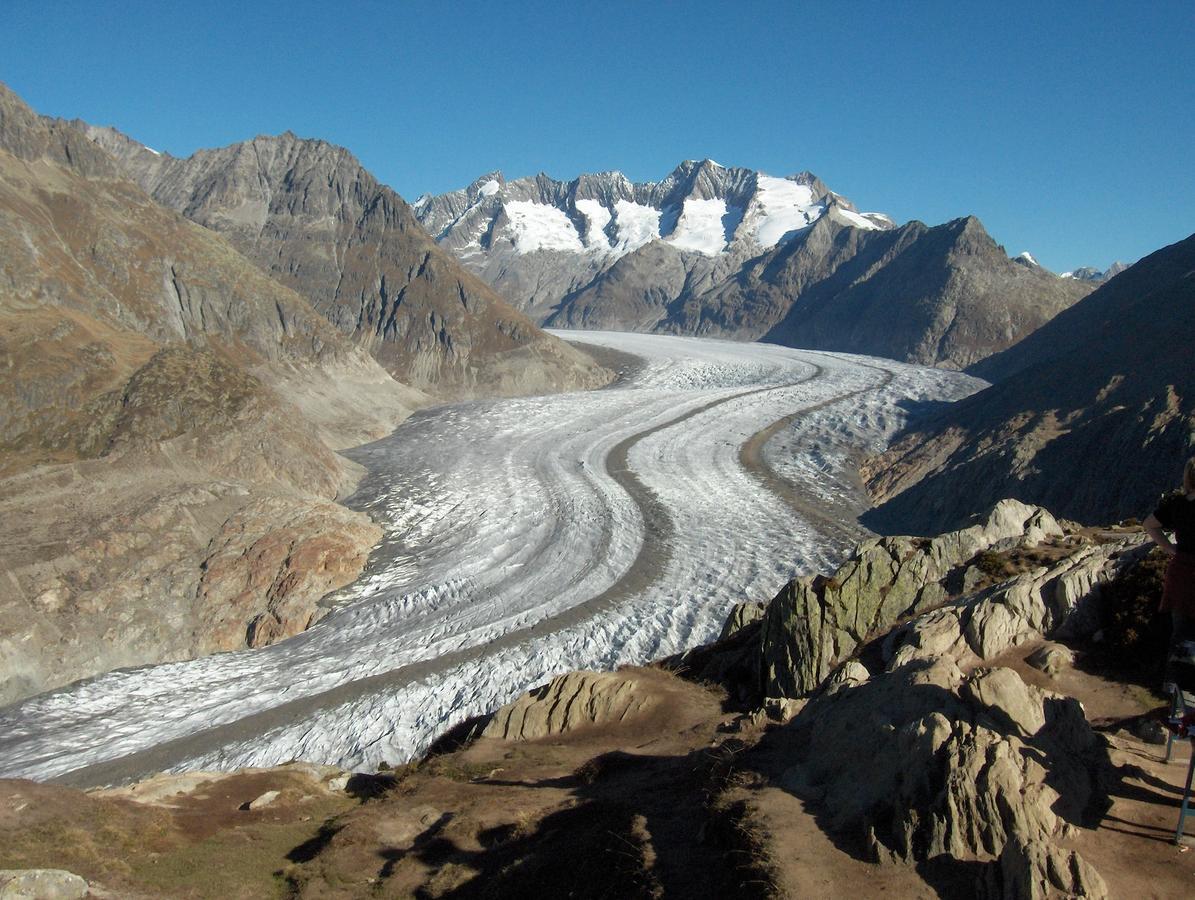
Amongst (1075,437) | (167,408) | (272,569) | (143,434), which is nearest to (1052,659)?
(272,569)

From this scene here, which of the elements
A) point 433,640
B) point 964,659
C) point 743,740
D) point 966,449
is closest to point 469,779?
point 743,740

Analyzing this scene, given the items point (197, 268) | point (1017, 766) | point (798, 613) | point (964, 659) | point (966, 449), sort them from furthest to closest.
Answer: point (197, 268)
point (966, 449)
point (798, 613)
point (964, 659)
point (1017, 766)

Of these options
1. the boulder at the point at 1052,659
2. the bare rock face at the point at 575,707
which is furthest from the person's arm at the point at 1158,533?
the bare rock face at the point at 575,707

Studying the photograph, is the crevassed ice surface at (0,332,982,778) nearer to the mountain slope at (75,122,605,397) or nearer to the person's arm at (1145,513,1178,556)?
the person's arm at (1145,513,1178,556)

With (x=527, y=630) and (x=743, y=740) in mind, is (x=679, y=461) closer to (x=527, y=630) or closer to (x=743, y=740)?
(x=527, y=630)

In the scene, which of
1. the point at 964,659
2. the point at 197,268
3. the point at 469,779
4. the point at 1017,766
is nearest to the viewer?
the point at 1017,766

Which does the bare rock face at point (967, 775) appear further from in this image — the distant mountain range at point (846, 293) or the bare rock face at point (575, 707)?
the distant mountain range at point (846, 293)

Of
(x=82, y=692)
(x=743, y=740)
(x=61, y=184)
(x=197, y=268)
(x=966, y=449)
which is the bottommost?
(x=82, y=692)
